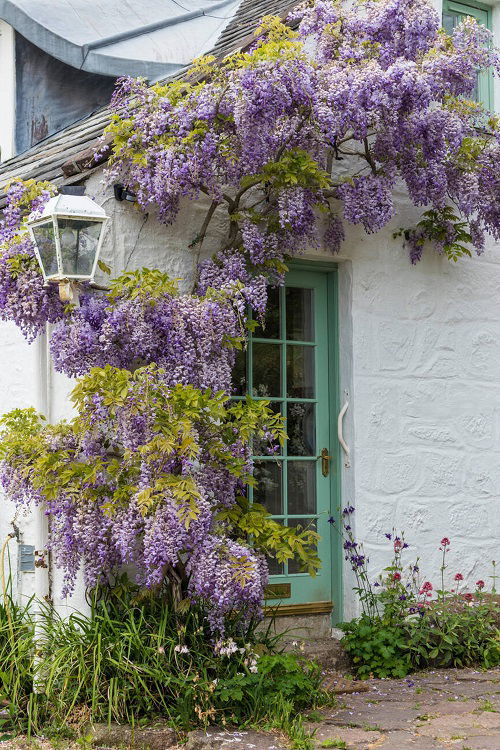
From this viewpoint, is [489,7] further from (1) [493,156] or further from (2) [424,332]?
(2) [424,332]

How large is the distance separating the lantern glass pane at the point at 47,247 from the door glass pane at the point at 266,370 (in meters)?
1.61

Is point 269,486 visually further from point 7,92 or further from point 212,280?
point 7,92

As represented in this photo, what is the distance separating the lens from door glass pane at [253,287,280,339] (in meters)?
6.60

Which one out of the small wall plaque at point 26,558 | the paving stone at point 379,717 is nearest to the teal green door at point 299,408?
the paving stone at point 379,717

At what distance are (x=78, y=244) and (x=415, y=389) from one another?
2.67m

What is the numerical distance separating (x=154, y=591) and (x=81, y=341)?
1.32 metres

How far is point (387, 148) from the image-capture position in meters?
6.28

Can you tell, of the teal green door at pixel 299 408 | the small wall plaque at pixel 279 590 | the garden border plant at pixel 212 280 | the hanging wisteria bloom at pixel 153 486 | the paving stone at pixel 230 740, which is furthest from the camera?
the teal green door at pixel 299 408

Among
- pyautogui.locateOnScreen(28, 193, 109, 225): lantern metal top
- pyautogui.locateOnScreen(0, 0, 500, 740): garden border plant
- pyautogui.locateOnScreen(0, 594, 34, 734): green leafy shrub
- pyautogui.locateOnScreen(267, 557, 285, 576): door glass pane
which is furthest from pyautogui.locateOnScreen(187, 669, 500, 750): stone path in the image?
pyautogui.locateOnScreen(28, 193, 109, 225): lantern metal top

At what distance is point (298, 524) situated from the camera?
21.5 feet

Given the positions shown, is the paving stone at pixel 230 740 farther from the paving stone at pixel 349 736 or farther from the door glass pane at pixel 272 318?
the door glass pane at pixel 272 318

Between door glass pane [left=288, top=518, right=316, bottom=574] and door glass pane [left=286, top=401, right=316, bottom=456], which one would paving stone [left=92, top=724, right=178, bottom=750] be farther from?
door glass pane [left=286, top=401, right=316, bottom=456]

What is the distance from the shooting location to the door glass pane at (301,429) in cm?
665

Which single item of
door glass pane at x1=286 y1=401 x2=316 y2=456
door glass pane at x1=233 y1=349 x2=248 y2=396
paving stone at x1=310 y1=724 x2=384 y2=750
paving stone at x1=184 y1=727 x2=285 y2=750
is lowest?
paving stone at x1=310 y1=724 x2=384 y2=750
